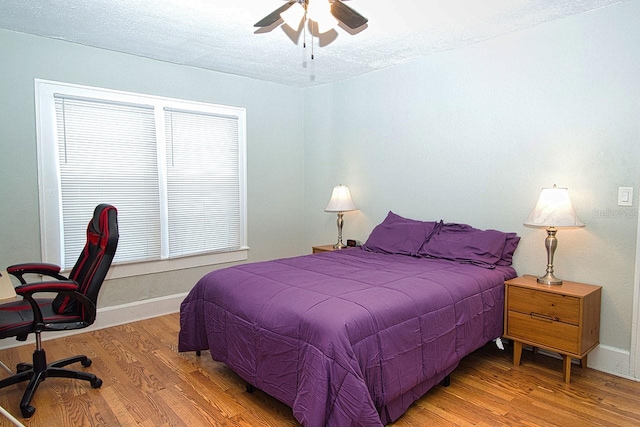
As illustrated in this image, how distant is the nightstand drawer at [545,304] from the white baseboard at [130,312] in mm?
3173

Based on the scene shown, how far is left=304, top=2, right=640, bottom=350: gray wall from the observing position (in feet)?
9.23

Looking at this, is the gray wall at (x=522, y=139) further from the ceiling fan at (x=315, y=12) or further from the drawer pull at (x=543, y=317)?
the ceiling fan at (x=315, y=12)

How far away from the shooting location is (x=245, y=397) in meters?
2.53

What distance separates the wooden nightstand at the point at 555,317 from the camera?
2.63 m

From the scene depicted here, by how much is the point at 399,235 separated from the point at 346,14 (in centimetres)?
210

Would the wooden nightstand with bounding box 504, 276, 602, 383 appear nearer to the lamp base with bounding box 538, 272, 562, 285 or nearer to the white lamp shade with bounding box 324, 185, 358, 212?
the lamp base with bounding box 538, 272, 562, 285

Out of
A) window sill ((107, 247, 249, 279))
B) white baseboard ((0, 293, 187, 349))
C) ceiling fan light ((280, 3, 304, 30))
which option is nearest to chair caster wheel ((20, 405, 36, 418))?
white baseboard ((0, 293, 187, 349))

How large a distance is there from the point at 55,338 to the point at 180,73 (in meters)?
2.71

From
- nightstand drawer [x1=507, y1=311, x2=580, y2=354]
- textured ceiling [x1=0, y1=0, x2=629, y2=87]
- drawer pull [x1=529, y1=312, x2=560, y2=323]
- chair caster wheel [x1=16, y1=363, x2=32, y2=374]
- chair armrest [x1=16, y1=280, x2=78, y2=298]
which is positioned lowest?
chair caster wheel [x1=16, y1=363, x2=32, y2=374]

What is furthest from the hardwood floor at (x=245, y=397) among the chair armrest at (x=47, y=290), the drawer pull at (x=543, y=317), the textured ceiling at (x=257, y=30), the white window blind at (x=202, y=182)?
the textured ceiling at (x=257, y=30)

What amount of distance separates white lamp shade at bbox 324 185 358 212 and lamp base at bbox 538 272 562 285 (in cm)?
205

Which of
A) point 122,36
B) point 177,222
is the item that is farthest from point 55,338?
point 122,36

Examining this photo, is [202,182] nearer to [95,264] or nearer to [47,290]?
[95,264]

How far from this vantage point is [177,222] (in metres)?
4.20
